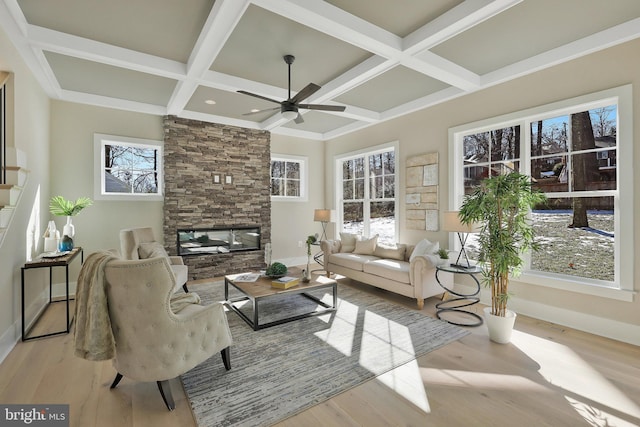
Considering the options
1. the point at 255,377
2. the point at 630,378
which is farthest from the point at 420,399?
the point at 630,378

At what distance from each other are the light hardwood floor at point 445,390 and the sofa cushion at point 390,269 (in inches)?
49.4

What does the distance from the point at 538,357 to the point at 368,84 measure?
3.65 meters

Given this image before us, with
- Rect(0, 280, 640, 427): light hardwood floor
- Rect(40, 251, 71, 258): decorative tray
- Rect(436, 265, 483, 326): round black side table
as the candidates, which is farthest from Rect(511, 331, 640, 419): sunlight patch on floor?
Rect(40, 251, 71, 258): decorative tray

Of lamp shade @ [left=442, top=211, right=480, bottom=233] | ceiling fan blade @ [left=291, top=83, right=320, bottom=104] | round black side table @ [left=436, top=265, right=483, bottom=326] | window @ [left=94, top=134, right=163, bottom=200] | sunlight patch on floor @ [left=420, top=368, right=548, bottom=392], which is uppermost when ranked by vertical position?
ceiling fan blade @ [left=291, top=83, right=320, bottom=104]

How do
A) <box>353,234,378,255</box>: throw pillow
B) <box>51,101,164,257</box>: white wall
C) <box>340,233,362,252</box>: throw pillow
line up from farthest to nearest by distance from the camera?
<box>340,233,362,252</box>: throw pillow, <box>353,234,378,255</box>: throw pillow, <box>51,101,164,257</box>: white wall

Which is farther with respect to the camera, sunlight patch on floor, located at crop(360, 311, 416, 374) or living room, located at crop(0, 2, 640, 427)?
living room, located at crop(0, 2, 640, 427)

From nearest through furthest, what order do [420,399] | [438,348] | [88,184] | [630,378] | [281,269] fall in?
[420,399] < [630,378] < [438,348] < [281,269] < [88,184]

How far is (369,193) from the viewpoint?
616 cm

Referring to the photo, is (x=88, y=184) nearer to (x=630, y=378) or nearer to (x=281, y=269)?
(x=281, y=269)

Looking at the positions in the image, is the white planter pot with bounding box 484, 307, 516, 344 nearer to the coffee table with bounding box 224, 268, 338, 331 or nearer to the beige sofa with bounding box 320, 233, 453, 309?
the beige sofa with bounding box 320, 233, 453, 309

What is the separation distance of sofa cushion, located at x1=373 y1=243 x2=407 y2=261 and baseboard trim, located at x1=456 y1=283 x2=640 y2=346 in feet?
5.05

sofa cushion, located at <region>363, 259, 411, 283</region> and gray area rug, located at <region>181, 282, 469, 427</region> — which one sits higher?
sofa cushion, located at <region>363, 259, 411, 283</region>

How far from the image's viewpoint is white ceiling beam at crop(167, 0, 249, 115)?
245 cm

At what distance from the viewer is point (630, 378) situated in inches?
90.4
